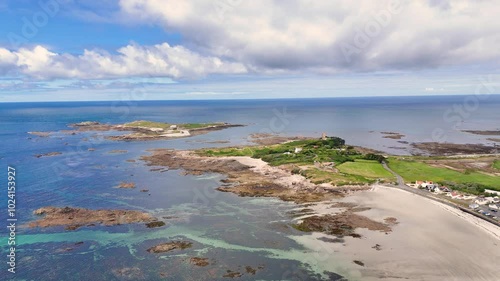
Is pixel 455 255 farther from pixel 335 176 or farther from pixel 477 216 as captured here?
pixel 335 176

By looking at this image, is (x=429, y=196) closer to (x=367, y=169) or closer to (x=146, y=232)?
(x=367, y=169)

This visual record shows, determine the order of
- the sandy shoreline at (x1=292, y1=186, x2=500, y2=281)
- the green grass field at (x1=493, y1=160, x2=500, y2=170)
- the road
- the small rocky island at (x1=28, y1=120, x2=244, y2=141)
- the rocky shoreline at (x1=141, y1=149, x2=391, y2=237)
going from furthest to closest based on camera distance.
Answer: the small rocky island at (x1=28, y1=120, x2=244, y2=141)
the green grass field at (x1=493, y1=160, x2=500, y2=170)
the rocky shoreline at (x1=141, y1=149, x2=391, y2=237)
the road
the sandy shoreline at (x1=292, y1=186, x2=500, y2=281)

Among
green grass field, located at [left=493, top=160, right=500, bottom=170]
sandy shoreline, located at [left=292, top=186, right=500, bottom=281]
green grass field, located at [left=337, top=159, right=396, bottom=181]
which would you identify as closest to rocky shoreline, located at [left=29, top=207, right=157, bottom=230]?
sandy shoreline, located at [left=292, top=186, right=500, bottom=281]

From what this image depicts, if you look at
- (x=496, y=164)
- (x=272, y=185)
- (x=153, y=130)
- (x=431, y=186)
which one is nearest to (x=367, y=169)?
(x=431, y=186)

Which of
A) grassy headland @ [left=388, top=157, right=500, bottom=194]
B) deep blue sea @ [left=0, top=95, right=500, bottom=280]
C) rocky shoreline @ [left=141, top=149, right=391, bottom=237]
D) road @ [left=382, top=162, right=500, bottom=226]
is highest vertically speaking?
grassy headland @ [left=388, top=157, right=500, bottom=194]

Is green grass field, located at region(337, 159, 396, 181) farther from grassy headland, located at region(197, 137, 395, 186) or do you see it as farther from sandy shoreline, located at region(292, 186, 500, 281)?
sandy shoreline, located at region(292, 186, 500, 281)

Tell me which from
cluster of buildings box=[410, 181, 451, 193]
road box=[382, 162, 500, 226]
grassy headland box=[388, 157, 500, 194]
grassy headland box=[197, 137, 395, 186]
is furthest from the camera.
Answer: grassy headland box=[197, 137, 395, 186]

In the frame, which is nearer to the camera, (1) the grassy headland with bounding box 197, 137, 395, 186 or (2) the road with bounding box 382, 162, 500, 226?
(2) the road with bounding box 382, 162, 500, 226

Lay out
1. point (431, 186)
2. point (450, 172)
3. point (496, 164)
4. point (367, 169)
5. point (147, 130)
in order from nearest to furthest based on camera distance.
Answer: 1. point (431, 186)
2. point (450, 172)
3. point (367, 169)
4. point (496, 164)
5. point (147, 130)
